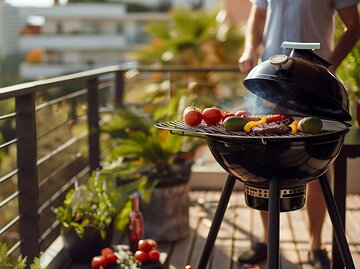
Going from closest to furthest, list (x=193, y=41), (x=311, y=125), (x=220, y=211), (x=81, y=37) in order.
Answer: (x=311, y=125) → (x=220, y=211) → (x=193, y=41) → (x=81, y=37)

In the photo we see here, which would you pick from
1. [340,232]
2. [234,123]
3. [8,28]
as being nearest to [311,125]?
[234,123]

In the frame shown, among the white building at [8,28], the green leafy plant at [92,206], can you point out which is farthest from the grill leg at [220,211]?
the white building at [8,28]

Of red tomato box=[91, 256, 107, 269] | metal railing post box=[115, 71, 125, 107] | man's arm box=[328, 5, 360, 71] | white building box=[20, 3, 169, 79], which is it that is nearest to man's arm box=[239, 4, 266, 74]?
man's arm box=[328, 5, 360, 71]

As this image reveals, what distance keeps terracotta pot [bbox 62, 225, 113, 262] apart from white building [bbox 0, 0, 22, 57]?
64420 millimetres

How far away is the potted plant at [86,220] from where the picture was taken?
3174 mm

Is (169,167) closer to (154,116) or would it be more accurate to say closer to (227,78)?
(154,116)

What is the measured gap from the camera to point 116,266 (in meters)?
2.85

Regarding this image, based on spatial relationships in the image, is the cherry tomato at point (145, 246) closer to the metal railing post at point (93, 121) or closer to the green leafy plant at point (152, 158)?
the green leafy plant at point (152, 158)

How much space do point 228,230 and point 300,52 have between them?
5.38 ft

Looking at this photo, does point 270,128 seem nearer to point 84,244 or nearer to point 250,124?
point 250,124

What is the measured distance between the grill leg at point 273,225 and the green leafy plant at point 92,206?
117 centimetres

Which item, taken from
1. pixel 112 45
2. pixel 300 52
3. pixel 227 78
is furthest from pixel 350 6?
pixel 112 45

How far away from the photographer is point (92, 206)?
3.26 meters

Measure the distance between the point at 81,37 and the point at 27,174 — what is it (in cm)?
5056
